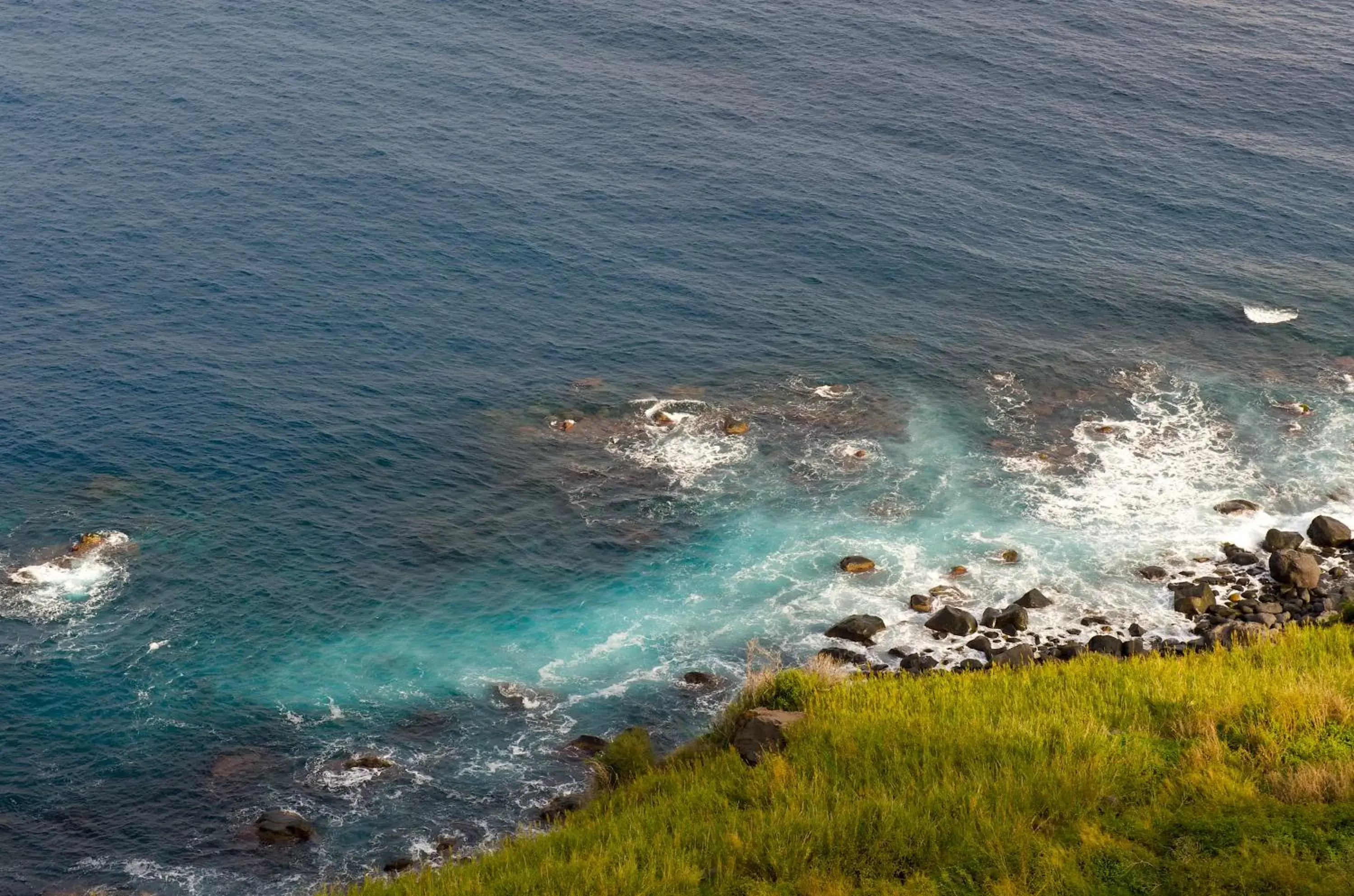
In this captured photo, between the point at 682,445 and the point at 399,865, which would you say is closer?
the point at 399,865

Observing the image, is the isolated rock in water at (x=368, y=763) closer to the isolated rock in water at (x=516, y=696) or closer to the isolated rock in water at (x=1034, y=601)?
the isolated rock in water at (x=516, y=696)

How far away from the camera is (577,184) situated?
13412cm

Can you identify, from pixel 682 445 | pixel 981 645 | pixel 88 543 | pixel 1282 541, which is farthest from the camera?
pixel 682 445

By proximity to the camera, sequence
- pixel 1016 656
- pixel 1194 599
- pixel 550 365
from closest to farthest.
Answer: pixel 1016 656 → pixel 1194 599 → pixel 550 365

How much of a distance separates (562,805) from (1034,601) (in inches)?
1339

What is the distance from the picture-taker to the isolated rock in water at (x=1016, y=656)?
69812mm

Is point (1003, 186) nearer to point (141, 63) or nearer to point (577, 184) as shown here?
point (577, 184)

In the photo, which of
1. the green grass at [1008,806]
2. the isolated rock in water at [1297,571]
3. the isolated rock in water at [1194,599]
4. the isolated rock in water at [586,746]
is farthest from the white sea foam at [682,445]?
the green grass at [1008,806]

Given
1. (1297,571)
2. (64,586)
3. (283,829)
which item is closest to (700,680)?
(283,829)

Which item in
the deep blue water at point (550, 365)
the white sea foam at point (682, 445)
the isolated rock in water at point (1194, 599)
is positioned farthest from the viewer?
the white sea foam at point (682, 445)

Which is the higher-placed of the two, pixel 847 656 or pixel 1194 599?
pixel 1194 599

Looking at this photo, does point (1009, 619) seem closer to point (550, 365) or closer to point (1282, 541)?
point (1282, 541)

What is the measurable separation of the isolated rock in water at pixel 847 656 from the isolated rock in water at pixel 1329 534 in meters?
34.3

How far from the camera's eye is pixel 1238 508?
86.8m
